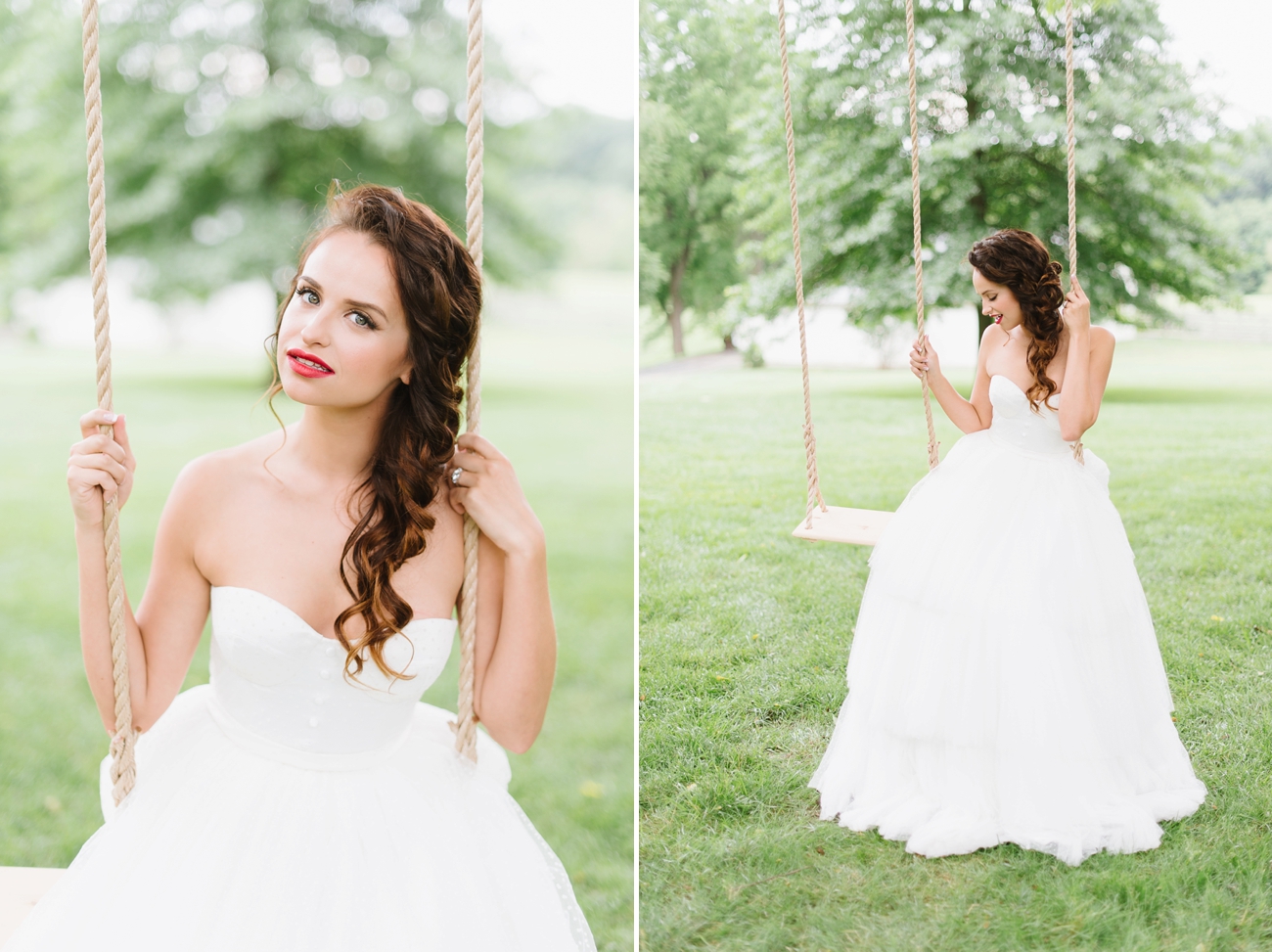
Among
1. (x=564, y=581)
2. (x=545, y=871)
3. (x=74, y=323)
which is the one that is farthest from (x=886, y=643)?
(x=74, y=323)

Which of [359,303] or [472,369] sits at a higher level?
[359,303]

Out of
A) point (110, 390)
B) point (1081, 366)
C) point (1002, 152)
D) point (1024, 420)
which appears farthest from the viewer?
point (1002, 152)

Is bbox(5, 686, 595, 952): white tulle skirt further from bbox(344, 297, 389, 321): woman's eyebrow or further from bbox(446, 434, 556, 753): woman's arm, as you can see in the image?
bbox(344, 297, 389, 321): woman's eyebrow

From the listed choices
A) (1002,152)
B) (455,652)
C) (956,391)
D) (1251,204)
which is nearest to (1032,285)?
(956,391)

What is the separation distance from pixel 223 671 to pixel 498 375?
1573cm

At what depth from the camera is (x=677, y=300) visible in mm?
11602

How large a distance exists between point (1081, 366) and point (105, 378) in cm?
216

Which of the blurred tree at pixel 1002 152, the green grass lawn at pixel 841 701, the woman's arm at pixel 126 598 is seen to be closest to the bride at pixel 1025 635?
the green grass lawn at pixel 841 701

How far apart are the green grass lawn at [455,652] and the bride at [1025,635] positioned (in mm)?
1165

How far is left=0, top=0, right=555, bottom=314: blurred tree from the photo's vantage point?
14484mm

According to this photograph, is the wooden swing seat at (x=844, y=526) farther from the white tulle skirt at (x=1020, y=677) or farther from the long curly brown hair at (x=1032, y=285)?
the long curly brown hair at (x=1032, y=285)

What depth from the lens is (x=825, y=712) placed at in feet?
12.1

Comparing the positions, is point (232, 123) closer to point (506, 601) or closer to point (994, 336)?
point (994, 336)

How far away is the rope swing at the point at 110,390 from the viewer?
1521 millimetres
